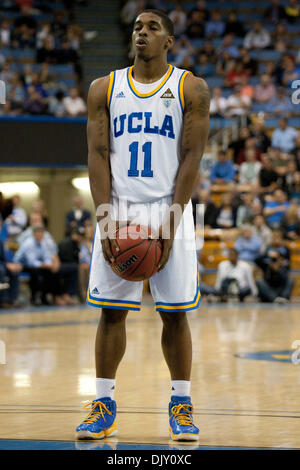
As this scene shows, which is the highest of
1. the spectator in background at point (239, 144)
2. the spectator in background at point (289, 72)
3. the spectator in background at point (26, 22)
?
the spectator in background at point (26, 22)

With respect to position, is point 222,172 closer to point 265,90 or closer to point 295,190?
point 295,190

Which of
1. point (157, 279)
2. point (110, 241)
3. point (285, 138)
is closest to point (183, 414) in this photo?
point (157, 279)

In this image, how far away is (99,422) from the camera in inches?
156

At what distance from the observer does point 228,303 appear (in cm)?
1315

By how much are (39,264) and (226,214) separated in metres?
3.87

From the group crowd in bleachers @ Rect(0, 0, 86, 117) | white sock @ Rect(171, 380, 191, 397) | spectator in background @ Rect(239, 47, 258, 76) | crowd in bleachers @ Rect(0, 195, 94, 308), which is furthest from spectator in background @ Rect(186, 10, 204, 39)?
white sock @ Rect(171, 380, 191, 397)

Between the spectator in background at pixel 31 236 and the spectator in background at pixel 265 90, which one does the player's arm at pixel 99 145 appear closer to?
the spectator in background at pixel 31 236

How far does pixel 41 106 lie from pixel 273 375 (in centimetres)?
1116

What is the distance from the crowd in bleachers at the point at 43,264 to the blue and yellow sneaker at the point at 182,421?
7848mm

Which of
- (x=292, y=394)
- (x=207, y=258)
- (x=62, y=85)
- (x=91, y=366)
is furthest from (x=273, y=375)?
(x=62, y=85)

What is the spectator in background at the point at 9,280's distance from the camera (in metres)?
12.0

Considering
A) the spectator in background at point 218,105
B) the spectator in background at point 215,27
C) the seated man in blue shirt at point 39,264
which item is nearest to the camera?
the seated man in blue shirt at point 39,264

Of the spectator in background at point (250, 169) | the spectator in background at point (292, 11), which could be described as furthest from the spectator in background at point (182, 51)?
the spectator in background at point (250, 169)

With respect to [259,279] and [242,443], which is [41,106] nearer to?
[259,279]
